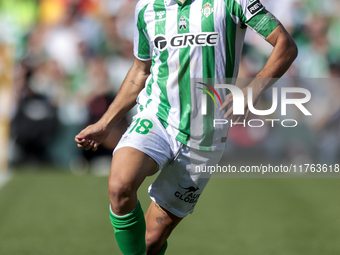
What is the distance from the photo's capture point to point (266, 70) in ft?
9.68

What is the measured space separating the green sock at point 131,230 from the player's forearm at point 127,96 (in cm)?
71

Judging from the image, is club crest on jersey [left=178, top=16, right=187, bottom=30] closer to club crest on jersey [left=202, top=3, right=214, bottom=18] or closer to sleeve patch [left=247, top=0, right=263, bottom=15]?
club crest on jersey [left=202, top=3, right=214, bottom=18]

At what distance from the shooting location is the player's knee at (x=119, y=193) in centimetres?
279

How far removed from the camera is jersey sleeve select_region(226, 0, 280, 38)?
2.98 metres

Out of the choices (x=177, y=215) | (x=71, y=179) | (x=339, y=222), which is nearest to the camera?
(x=177, y=215)

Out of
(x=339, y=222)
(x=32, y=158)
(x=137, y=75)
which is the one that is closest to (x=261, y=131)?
(x=339, y=222)

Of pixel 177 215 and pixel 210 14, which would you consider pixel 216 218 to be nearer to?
pixel 177 215

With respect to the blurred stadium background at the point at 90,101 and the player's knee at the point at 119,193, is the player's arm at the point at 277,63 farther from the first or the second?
the blurred stadium background at the point at 90,101

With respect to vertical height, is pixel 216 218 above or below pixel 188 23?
below

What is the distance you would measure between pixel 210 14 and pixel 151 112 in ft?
2.43

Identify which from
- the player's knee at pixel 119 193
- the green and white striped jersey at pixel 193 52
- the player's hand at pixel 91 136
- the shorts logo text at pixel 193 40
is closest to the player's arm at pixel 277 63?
the green and white striped jersey at pixel 193 52

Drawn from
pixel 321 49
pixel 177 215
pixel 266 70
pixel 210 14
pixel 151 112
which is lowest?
pixel 321 49

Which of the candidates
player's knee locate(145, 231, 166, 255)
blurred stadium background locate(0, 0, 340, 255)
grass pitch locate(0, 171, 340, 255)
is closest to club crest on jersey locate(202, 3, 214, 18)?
player's knee locate(145, 231, 166, 255)

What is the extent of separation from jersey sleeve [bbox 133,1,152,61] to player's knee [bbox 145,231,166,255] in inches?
49.4
